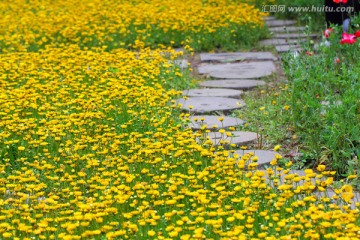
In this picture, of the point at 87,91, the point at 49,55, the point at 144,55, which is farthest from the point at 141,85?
the point at 49,55

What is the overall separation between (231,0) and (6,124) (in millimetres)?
5349

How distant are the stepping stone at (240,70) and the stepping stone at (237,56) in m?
0.19

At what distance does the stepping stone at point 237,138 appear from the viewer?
500cm

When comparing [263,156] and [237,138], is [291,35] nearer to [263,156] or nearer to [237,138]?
[237,138]

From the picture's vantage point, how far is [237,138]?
514cm

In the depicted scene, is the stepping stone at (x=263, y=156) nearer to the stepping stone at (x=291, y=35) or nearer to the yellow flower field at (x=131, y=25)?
the yellow flower field at (x=131, y=25)

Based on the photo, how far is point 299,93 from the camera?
210 inches

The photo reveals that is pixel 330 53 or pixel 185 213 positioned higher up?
pixel 330 53

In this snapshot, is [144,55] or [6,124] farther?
[144,55]

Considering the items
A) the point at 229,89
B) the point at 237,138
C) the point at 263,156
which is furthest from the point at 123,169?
the point at 229,89

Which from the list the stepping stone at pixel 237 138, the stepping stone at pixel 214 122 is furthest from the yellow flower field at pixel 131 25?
the stepping stone at pixel 237 138

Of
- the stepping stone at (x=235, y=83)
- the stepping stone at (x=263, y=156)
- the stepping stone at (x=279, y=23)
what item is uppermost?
the stepping stone at (x=279, y=23)

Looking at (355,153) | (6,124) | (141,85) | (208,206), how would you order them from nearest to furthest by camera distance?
1. (208,206)
2. (355,153)
3. (6,124)
4. (141,85)

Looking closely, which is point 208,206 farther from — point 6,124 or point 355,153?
point 6,124
